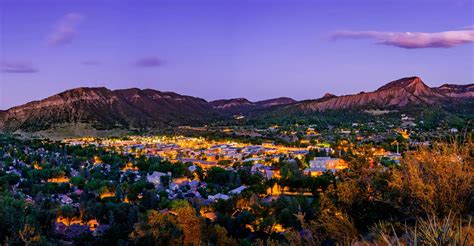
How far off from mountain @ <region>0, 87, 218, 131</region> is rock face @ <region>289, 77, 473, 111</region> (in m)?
39.0

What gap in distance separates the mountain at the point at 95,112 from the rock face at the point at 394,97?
128ft

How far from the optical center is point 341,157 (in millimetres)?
37844

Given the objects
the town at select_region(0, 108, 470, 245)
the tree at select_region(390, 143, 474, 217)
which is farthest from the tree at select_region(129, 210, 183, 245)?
the tree at select_region(390, 143, 474, 217)

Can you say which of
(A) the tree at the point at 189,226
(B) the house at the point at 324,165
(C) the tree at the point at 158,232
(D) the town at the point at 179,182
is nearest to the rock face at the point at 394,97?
(D) the town at the point at 179,182

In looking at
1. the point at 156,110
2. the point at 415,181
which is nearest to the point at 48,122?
the point at 156,110

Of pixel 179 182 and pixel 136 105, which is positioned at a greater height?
pixel 136 105

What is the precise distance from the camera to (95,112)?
339 feet

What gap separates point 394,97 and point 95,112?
80.8 meters

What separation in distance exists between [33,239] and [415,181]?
10.8m

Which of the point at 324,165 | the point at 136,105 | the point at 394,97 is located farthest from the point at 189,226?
the point at 394,97

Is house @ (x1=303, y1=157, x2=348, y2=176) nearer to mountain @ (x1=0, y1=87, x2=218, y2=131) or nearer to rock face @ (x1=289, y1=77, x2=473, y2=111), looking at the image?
mountain @ (x1=0, y1=87, x2=218, y2=131)

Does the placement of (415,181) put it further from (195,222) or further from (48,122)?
(48,122)

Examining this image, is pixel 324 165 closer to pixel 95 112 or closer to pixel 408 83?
pixel 95 112

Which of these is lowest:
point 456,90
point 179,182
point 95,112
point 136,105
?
point 179,182
